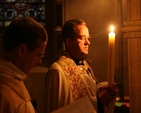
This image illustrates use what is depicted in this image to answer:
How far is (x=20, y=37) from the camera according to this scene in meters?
1.60

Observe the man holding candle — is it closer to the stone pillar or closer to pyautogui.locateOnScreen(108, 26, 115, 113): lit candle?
pyautogui.locateOnScreen(108, 26, 115, 113): lit candle

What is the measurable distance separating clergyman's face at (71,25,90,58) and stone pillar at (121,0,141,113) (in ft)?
3.70

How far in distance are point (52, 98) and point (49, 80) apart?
0.51ft

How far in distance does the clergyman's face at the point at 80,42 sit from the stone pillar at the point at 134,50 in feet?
3.70

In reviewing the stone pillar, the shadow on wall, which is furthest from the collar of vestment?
the shadow on wall

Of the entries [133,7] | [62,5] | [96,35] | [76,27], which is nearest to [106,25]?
[96,35]

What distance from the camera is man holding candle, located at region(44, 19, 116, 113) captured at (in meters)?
2.66

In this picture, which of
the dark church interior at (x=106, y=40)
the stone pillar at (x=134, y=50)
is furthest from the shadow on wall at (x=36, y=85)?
the stone pillar at (x=134, y=50)

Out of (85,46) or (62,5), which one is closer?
(85,46)

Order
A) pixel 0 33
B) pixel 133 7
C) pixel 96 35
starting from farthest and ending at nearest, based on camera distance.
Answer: pixel 0 33
pixel 96 35
pixel 133 7

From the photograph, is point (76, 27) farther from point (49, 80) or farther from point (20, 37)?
point (20, 37)

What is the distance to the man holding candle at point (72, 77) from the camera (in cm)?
266

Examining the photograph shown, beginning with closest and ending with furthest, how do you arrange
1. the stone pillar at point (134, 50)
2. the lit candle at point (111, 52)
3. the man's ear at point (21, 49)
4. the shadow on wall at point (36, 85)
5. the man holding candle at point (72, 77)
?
1. the man's ear at point (21, 49)
2. the lit candle at point (111, 52)
3. the man holding candle at point (72, 77)
4. the stone pillar at point (134, 50)
5. the shadow on wall at point (36, 85)

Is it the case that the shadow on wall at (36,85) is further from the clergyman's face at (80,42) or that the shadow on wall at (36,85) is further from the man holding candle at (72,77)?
the clergyman's face at (80,42)
